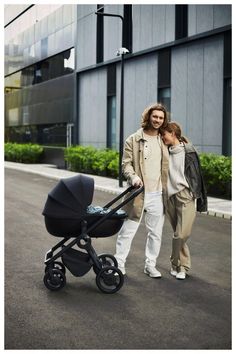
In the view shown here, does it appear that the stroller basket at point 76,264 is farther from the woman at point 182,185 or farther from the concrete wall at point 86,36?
the concrete wall at point 86,36

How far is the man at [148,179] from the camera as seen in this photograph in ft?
21.3

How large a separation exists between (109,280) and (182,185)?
1.43 m

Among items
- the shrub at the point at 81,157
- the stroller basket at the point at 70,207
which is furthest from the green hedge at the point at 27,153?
the stroller basket at the point at 70,207

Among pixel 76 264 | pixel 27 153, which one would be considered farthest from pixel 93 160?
pixel 76 264

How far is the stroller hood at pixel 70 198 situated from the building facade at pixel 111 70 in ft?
40.8

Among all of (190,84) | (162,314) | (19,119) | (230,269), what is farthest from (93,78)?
(162,314)

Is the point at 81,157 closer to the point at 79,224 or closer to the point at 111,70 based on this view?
the point at 111,70

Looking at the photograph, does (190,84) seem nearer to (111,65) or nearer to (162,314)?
(111,65)

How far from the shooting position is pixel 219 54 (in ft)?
59.1

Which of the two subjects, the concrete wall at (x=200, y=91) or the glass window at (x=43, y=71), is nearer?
the concrete wall at (x=200, y=91)

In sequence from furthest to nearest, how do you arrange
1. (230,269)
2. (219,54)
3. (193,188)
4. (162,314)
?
(219,54) < (230,269) < (193,188) < (162,314)

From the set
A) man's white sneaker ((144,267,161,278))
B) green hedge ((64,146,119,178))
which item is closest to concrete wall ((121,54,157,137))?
green hedge ((64,146,119,178))

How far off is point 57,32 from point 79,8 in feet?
10.8

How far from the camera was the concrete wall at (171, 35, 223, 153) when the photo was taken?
18.1 meters
